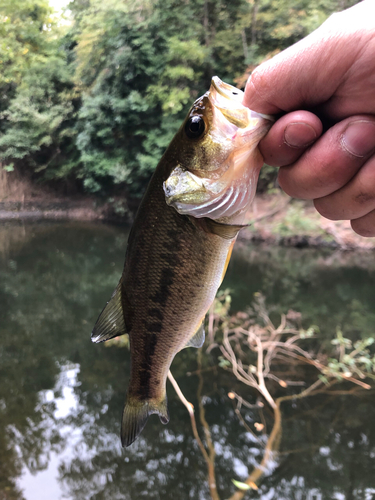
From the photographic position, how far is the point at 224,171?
111 cm

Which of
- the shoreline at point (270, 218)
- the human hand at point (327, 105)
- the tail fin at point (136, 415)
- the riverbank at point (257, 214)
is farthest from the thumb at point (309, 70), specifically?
the riverbank at point (257, 214)

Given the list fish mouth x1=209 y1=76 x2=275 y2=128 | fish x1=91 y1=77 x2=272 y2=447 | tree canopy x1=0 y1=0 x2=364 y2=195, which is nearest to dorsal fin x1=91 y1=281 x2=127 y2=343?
fish x1=91 y1=77 x2=272 y2=447

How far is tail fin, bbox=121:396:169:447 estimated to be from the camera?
1391mm

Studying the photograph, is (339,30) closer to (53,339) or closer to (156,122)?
(53,339)

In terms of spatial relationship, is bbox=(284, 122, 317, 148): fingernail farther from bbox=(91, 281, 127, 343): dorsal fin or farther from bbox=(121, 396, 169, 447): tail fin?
bbox=(121, 396, 169, 447): tail fin

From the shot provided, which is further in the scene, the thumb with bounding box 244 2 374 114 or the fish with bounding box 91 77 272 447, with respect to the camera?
the fish with bounding box 91 77 272 447

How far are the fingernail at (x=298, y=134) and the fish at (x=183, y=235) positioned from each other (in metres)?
0.09

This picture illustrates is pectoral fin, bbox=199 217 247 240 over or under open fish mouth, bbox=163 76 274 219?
under

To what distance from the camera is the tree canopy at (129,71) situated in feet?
46.5

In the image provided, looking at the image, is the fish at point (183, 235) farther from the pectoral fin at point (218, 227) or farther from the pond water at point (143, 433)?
the pond water at point (143, 433)

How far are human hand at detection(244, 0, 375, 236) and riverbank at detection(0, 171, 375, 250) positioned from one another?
11929 mm

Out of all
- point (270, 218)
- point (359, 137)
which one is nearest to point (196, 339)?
point (359, 137)

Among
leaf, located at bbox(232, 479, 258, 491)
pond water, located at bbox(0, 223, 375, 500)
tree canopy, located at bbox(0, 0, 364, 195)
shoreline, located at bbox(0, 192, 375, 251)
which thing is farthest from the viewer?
tree canopy, located at bbox(0, 0, 364, 195)

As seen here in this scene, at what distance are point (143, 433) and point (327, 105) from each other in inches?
171
